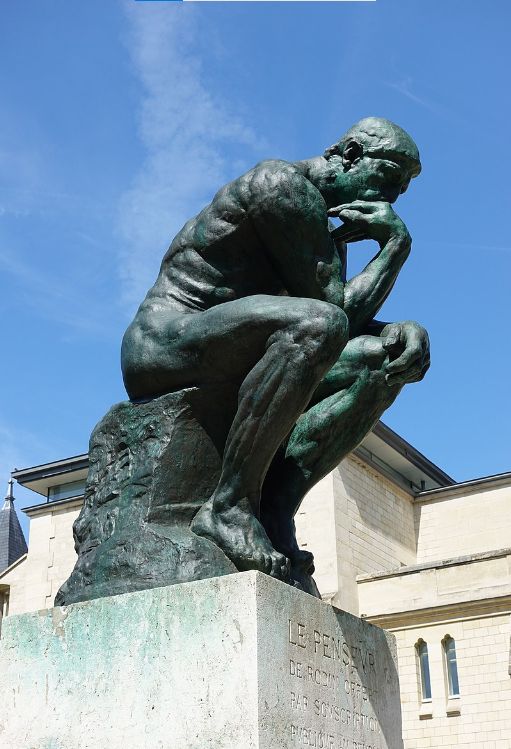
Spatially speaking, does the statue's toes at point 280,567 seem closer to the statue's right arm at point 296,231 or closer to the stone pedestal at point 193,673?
the stone pedestal at point 193,673

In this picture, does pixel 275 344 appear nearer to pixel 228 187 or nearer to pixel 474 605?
pixel 228 187

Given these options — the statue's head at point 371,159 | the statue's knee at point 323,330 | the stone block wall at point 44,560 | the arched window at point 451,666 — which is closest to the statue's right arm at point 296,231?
the statue's head at point 371,159

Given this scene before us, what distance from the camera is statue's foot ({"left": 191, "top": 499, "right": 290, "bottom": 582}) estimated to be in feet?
14.4

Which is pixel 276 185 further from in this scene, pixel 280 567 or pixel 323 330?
pixel 280 567

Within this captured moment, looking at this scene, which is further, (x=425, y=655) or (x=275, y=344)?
(x=425, y=655)

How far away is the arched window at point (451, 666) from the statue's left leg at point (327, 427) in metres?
26.5

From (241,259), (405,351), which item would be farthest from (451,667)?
(241,259)

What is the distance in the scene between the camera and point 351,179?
5.12 metres

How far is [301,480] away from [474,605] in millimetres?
26315

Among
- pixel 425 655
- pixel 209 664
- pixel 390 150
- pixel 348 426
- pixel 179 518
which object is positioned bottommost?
pixel 209 664

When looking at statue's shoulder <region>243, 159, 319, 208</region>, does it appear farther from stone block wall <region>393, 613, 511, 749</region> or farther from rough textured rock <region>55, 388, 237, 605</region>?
stone block wall <region>393, 613, 511, 749</region>

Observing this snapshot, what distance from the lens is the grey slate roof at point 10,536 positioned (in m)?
50.4

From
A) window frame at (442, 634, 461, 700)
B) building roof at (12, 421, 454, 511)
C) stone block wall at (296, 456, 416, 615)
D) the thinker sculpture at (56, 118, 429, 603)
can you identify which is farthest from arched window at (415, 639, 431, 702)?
the thinker sculpture at (56, 118, 429, 603)

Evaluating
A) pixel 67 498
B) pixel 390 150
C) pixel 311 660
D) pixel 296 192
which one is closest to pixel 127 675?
pixel 311 660
